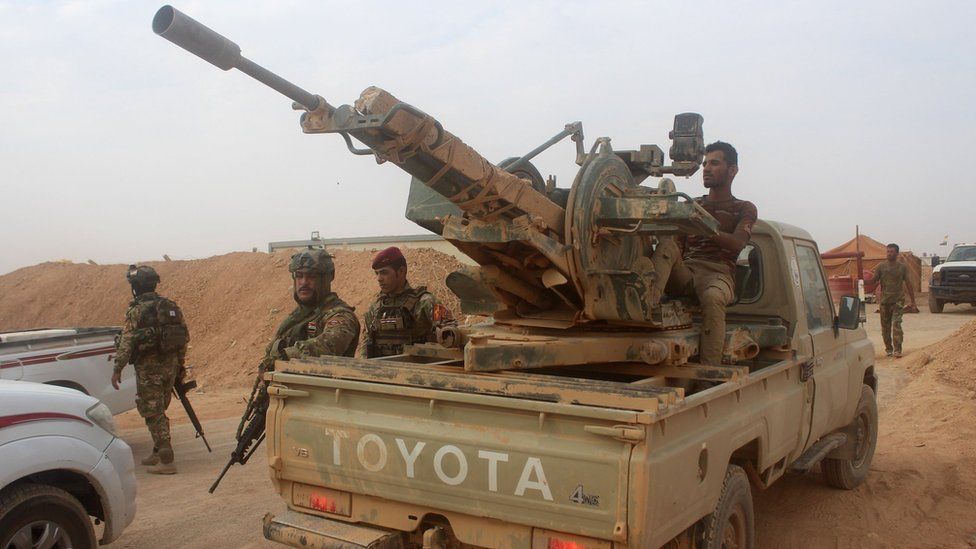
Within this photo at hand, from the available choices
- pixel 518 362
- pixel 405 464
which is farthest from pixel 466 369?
pixel 405 464

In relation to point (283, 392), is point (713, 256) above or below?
above

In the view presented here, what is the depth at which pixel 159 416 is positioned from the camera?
745 centimetres

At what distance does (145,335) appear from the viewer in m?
7.28

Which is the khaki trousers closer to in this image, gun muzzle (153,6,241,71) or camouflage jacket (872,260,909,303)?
gun muzzle (153,6,241,71)

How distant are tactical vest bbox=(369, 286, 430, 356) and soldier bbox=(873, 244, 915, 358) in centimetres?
1038

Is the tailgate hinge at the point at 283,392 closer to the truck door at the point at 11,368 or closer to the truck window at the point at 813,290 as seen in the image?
the truck window at the point at 813,290

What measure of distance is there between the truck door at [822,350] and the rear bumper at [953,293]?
16562 millimetres

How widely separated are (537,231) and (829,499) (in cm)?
385

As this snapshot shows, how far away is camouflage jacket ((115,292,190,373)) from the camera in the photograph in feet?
23.8

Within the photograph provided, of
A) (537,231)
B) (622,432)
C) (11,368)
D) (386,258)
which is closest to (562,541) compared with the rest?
(622,432)

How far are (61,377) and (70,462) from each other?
3953 mm

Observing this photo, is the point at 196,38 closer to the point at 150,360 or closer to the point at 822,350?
the point at 822,350

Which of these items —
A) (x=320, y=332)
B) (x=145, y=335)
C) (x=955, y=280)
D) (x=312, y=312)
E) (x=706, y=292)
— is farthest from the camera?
(x=955, y=280)

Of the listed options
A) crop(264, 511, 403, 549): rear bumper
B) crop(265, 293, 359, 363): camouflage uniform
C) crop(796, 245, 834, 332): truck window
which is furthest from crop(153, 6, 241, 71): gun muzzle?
crop(796, 245, 834, 332): truck window
